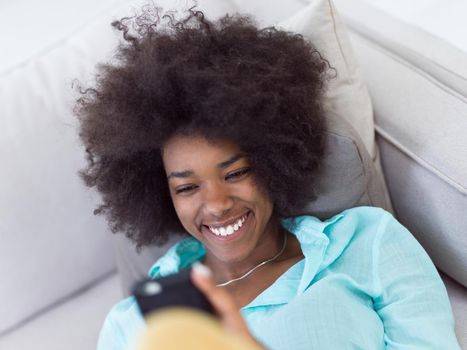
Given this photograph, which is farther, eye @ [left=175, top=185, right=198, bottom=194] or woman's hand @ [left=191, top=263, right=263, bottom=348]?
eye @ [left=175, top=185, right=198, bottom=194]

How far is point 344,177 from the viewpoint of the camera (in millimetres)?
1084

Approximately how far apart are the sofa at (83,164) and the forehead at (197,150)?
32cm

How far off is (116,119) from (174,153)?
107mm

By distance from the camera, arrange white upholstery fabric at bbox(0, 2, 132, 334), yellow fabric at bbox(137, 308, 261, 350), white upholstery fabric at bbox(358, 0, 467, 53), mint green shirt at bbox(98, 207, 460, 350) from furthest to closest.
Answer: white upholstery fabric at bbox(358, 0, 467, 53) < white upholstery fabric at bbox(0, 2, 132, 334) < mint green shirt at bbox(98, 207, 460, 350) < yellow fabric at bbox(137, 308, 261, 350)

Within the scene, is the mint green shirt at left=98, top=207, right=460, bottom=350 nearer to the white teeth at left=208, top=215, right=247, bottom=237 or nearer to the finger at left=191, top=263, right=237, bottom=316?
the white teeth at left=208, top=215, right=247, bottom=237

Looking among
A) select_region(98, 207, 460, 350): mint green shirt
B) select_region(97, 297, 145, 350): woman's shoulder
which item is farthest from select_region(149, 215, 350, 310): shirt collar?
select_region(97, 297, 145, 350): woman's shoulder

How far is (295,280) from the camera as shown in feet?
3.53

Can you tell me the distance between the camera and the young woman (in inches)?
37.2

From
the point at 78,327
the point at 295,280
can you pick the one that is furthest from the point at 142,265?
the point at 295,280

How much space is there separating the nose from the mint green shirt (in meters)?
0.17

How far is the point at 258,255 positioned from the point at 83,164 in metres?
0.44

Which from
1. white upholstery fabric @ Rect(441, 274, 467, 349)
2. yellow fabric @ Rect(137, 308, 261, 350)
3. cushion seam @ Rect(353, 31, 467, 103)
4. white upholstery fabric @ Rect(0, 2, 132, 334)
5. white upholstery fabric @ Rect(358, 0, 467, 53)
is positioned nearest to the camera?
yellow fabric @ Rect(137, 308, 261, 350)

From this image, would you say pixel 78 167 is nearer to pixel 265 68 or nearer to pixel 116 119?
pixel 116 119

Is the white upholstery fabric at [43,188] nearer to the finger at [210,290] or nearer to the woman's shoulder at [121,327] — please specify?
the woman's shoulder at [121,327]
